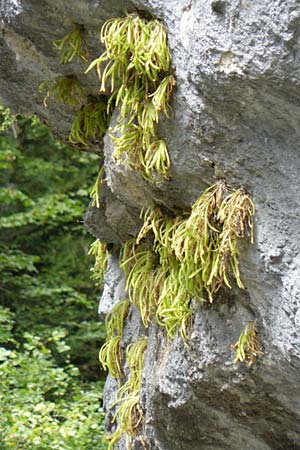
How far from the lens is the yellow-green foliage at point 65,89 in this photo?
414 cm

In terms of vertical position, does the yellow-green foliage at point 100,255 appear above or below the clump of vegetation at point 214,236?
below

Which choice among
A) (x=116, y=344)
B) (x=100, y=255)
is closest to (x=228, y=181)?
(x=116, y=344)

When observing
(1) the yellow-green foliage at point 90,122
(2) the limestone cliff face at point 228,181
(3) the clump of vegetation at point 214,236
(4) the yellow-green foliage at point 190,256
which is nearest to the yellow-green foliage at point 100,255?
(1) the yellow-green foliage at point 90,122

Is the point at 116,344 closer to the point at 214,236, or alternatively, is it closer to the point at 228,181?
the point at 214,236

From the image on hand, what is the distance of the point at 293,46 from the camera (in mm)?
2576

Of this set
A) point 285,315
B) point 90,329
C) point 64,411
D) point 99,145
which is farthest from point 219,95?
point 90,329

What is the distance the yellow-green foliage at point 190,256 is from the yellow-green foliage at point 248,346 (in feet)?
0.65

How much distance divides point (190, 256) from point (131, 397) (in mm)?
1150

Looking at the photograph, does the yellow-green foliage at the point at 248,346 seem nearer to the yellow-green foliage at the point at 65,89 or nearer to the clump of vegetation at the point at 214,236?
the clump of vegetation at the point at 214,236

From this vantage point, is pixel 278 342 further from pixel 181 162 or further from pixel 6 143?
pixel 6 143

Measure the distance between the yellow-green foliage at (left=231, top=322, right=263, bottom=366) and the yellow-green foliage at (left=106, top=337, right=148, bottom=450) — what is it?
0.91m

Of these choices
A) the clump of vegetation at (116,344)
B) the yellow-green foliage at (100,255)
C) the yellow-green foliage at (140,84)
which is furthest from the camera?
the yellow-green foliage at (100,255)

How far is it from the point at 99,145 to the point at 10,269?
4772 millimetres

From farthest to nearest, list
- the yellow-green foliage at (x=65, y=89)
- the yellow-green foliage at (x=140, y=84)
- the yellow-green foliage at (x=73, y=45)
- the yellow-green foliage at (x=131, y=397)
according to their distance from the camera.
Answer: the yellow-green foliage at (x=65, y=89) → the yellow-green foliage at (x=131, y=397) → the yellow-green foliage at (x=73, y=45) → the yellow-green foliage at (x=140, y=84)
